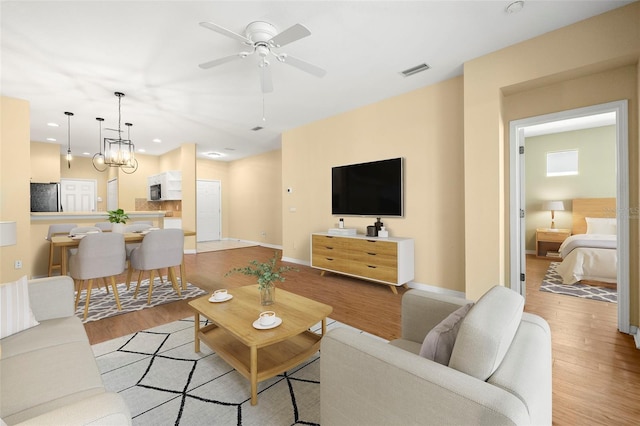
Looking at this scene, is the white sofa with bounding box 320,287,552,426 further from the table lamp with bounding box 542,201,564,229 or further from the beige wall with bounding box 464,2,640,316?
the table lamp with bounding box 542,201,564,229

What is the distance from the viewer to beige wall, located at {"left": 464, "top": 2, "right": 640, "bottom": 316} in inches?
91.7

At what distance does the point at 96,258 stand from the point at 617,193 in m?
5.19

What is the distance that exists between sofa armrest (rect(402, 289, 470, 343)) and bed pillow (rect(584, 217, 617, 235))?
5173 mm

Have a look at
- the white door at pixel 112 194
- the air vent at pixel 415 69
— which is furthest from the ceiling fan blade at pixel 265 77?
the white door at pixel 112 194

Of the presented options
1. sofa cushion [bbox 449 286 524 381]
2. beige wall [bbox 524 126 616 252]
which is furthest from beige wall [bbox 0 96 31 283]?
beige wall [bbox 524 126 616 252]

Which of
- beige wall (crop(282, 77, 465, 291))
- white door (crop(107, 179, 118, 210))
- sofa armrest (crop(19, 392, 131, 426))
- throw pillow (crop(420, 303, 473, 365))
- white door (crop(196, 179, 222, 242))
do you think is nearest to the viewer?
sofa armrest (crop(19, 392, 131, 426))

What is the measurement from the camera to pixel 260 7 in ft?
7.16

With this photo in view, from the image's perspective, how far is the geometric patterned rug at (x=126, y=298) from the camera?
3.04 m

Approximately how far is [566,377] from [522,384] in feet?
5.20

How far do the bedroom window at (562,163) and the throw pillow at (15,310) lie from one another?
7.88 metres

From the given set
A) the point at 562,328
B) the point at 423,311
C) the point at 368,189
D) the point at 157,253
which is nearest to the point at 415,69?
the point at 368,189

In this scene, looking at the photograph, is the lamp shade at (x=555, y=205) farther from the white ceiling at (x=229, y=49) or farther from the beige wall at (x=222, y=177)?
the beige wall at (x=222, y=177)

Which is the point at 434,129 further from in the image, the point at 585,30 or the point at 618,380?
the point at 618,380

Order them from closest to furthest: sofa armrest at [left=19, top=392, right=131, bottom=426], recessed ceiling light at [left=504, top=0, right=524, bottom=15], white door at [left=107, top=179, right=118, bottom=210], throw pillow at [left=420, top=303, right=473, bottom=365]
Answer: sofa armrest at [left=19, top=392, right=131, bottom=426]
throw pillow at [left=420, top=303, right=473, bottom=365]
recessed ceiling light at [left=504, top=0, right=524, bottom=15]
white door at [left=107, top=179, right=118, bottom=210]
